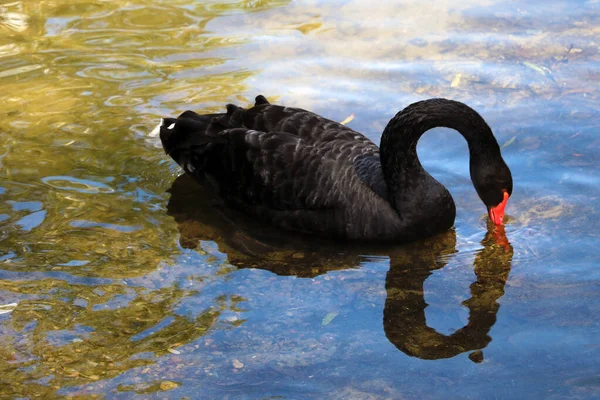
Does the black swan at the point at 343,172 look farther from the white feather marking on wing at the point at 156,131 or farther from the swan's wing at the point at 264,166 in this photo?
the white feather marking on wing at the point at 156,131

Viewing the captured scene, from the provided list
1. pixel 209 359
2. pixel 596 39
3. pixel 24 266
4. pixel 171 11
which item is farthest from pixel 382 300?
pixel 171 11

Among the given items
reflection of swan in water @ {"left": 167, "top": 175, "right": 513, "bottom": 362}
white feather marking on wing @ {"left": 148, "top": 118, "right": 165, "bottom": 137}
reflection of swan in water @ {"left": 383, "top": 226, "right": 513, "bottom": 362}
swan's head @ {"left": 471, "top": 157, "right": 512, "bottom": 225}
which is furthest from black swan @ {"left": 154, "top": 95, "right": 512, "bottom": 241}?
white feather marking on wing @ {"left": 148, "top": 118, "right": 165, "bottom": 137}

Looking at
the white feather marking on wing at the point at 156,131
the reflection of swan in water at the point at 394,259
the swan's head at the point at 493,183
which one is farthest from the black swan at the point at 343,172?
the white feather marking on wing at the point at 156,131

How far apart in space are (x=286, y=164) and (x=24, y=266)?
6.32ft

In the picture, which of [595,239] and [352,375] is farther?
[595,239]

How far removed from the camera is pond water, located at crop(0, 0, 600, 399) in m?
4.85

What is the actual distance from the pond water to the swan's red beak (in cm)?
11

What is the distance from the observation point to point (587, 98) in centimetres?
772

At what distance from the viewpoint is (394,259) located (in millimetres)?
6023

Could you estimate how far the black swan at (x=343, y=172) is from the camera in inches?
241

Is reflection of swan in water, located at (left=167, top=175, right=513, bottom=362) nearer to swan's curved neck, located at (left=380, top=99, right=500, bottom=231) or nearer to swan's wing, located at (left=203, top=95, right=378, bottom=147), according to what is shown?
swan's curved neck, located at (left=380, top=99, right=500, bottom=231)

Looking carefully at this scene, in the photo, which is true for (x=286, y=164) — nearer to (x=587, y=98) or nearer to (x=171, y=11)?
(x=587, y=98)

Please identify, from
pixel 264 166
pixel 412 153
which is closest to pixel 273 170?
pixel 264 166

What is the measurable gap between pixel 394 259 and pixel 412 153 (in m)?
0.79
